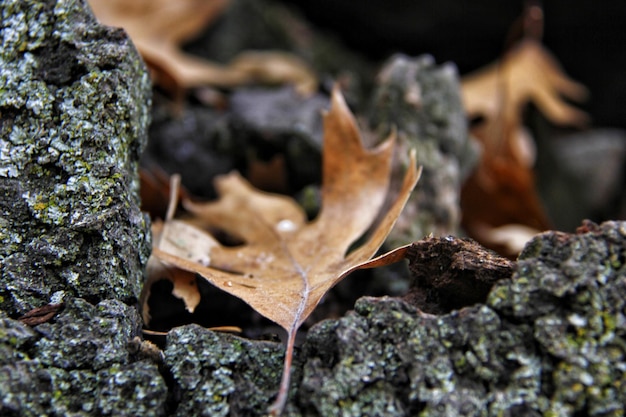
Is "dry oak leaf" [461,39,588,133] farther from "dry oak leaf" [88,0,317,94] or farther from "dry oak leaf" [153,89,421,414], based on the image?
"dry oak leaf" [153,89,421,414]

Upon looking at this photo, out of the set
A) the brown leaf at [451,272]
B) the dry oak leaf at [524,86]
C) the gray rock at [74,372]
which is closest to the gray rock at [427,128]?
the brown leaf at [451,272]

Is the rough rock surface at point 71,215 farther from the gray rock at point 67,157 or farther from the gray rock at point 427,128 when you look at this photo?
the gray rock at point 427,128

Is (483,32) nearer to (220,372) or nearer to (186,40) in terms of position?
(186,40)

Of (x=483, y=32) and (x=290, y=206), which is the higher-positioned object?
(x=483, y=32)

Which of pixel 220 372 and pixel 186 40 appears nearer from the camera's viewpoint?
pixel 220 372

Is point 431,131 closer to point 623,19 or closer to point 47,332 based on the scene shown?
point 47,332

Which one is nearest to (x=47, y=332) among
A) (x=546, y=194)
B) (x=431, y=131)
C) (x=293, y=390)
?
(x=293, y=390)

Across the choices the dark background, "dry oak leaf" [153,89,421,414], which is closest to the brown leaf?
"dry oak leaf" [153,89,421,414]

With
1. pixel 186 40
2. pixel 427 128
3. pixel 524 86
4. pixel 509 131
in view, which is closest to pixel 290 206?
pixel 427 128
